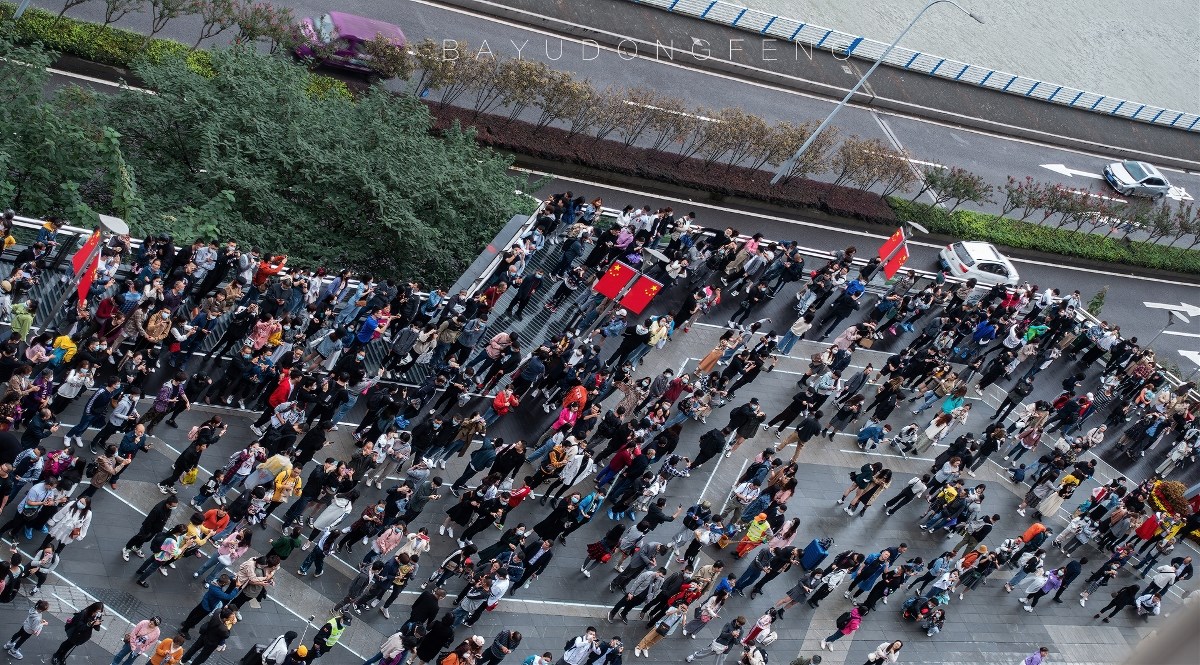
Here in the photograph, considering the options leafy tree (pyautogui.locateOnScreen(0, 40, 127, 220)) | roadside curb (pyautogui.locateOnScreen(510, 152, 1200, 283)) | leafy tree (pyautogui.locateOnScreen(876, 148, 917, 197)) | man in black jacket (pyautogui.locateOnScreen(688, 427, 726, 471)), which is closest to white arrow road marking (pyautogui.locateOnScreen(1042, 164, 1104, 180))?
roadside curb (pyautogui.locateOnScreen(510, 152, 1200, 283))

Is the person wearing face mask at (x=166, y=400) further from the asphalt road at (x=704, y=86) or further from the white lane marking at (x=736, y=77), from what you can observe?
the white lane marking at (x=736, y=77)

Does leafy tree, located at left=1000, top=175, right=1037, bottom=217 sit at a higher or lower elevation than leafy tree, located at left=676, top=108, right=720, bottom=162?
higher

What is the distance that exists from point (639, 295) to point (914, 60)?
28532mm

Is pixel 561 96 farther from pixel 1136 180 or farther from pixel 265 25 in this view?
pixel 1136 180

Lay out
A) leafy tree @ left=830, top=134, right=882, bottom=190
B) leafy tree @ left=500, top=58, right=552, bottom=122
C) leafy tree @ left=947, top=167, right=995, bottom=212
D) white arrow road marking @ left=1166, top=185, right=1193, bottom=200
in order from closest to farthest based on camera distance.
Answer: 1. leafy tree @ left=500, top=58, right=552, bottom=122
2. leafy tree @ left=830, top=134, right=882, bottom=190
3. leafy tree @ left=947, top=167, right=995, bottom=212
4. white arrow road marking @ left=1166, top=185, right=1193, bottom=200

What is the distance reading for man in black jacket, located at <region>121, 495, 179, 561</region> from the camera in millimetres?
17656

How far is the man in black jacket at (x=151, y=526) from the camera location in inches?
695

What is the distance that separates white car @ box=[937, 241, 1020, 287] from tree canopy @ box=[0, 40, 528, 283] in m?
16.9

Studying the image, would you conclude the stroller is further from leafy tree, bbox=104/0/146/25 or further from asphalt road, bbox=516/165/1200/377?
leafy tree, bbox=104/0/146/25

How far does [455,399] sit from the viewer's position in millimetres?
24188

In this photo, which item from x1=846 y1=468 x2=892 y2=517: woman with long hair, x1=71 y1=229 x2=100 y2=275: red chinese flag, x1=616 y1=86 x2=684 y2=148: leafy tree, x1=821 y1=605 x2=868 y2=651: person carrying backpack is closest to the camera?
x1=71 y1=229 x2=100 y2=275: red chinese flag

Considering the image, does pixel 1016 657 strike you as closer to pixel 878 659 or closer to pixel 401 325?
pixel 878 659

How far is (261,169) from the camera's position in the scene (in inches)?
1107

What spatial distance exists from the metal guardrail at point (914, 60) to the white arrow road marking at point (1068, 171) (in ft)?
15.2
